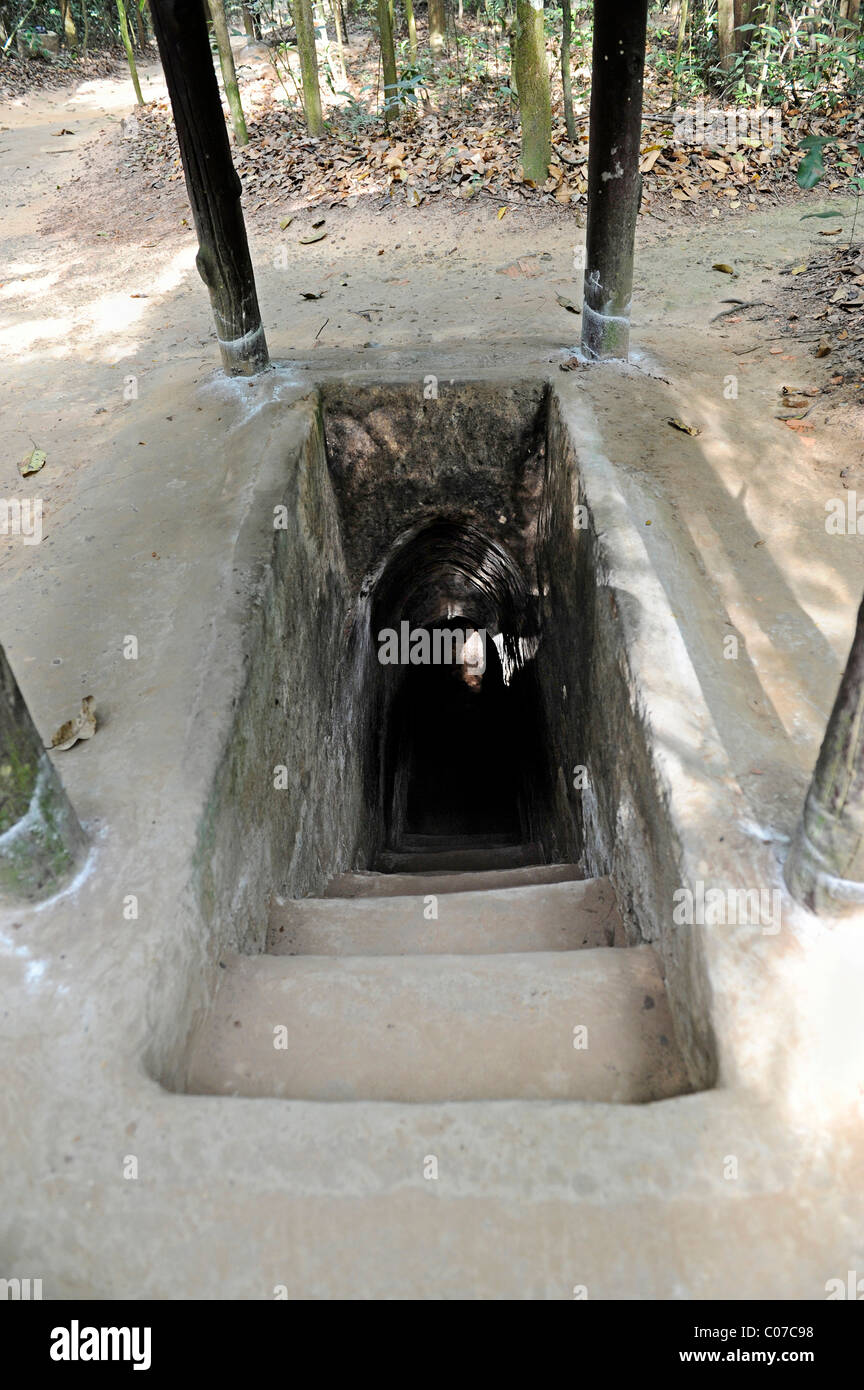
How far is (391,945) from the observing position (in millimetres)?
2861

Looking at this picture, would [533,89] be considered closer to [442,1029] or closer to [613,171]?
[613,171]

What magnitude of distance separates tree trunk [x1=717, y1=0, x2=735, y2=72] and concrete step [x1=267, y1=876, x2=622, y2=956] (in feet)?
33.6

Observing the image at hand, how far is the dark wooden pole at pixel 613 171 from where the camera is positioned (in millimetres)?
4129

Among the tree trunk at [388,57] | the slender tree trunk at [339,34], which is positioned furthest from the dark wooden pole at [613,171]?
the slender tree trunk at [339,34]

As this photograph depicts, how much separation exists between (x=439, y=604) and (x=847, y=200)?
17.3 ft

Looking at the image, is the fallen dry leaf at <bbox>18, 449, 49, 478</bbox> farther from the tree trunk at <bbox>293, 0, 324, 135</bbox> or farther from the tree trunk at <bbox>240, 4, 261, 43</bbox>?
the tree trunk at <bbox>240, 4, 261, 43</bbox>

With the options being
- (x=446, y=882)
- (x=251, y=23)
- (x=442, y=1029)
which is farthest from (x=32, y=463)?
(x=251, y=23)

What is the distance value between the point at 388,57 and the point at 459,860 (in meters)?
8.69

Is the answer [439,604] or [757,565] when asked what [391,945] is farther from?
[439,604]

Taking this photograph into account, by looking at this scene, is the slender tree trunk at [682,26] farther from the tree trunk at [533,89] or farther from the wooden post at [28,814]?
the wooden post at [28,814]

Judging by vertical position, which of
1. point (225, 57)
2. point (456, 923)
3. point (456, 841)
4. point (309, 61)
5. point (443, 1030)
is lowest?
point (456, 841)

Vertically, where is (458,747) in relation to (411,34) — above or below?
below

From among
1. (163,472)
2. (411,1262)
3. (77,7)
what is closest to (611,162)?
(163,472)

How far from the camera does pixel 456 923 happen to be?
2949 mm
